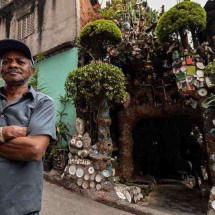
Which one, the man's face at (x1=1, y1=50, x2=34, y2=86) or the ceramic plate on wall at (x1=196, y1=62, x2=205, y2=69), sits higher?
the ceramic plate on wall at (x1=196, y1=62, x2=205, y2=69)

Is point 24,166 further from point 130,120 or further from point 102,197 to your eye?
point 130,120

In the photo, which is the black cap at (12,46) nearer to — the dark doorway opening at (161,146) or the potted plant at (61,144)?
the potted plant at (61,144)

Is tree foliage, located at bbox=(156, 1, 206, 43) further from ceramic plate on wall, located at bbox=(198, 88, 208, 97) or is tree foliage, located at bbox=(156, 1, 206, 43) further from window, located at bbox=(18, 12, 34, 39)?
window, located at bbox=(18, 12, 34, 39)

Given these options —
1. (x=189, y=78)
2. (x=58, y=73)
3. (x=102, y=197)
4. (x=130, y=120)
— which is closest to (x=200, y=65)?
(x=189, y=78)

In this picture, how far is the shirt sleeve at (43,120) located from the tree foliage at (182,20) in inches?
231

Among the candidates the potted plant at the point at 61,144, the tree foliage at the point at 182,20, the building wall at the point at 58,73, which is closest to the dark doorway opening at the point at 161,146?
the building wall at the point at 58,73

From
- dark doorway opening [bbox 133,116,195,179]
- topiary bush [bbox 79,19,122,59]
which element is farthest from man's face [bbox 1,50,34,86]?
dark doorway opening [bbox 133,116,195,179]

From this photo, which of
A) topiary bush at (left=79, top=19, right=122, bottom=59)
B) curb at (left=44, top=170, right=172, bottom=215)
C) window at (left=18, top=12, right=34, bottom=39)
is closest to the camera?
curb at (left=44, top=170, right=172, bottom=215)

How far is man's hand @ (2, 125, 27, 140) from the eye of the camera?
70.3 inches

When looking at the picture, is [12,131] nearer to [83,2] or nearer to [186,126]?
[83,2]

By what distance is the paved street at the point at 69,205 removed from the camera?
18.4 feet

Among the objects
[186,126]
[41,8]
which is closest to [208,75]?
[186,126]

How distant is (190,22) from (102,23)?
8.31ft

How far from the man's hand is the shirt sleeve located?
51mm
